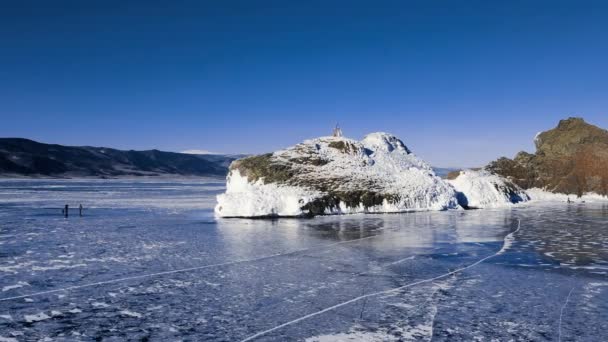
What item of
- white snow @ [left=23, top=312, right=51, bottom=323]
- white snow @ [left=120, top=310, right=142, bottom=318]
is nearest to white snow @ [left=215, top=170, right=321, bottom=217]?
white snow @ [left=120, top=310, right=142, bottom=318]

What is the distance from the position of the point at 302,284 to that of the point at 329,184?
76.5ft

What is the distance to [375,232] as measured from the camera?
956 inches

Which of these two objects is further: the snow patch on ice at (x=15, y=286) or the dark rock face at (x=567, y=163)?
the dark rock face at (x=567, y=163)

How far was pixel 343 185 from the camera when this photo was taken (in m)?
36.4

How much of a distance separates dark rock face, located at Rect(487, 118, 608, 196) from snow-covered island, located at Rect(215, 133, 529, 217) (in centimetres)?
1163

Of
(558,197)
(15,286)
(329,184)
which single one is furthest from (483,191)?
(15,286)

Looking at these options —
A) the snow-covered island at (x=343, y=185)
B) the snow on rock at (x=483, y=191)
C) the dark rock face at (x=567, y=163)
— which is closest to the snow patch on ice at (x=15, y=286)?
the snow-covered island at (x=343, y=185)

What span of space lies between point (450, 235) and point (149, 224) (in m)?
16.8

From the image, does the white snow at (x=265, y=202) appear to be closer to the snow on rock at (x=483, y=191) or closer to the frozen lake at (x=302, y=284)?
the frozen lake at (x=302, y=284)

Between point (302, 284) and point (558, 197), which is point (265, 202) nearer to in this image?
point (302, 284)

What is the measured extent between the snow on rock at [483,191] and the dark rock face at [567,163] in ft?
33.0

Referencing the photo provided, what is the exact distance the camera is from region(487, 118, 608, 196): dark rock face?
52250 millimetres

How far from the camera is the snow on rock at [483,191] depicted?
42.3 metres

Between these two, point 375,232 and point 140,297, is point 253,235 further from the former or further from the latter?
point 140,297
